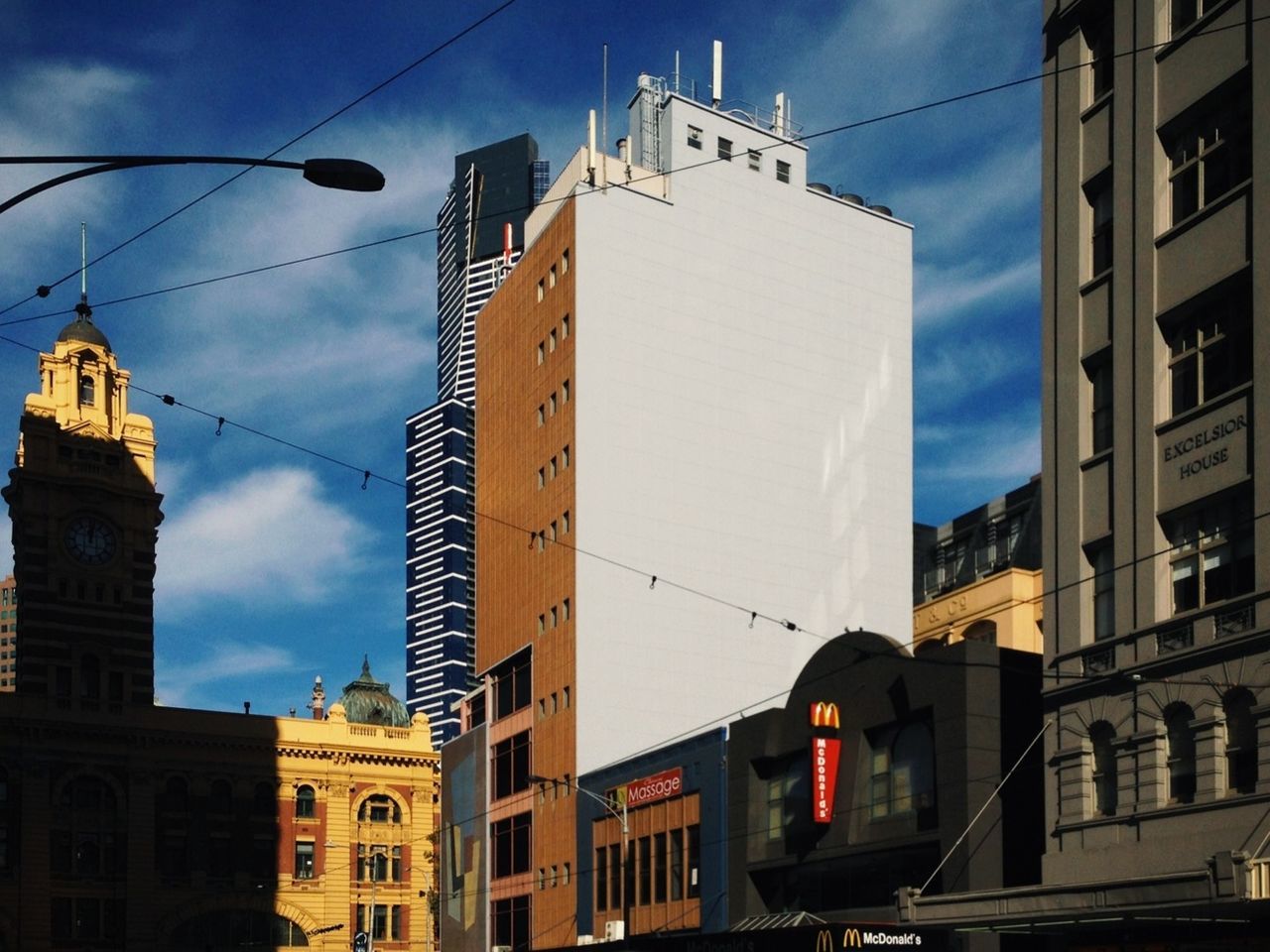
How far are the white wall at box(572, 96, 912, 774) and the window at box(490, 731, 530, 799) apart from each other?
6847mm

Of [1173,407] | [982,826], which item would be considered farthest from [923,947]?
[1173,407]

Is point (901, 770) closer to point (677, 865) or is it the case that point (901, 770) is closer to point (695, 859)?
point (695, 859)

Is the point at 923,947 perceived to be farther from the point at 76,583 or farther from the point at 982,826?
the point at 76,583

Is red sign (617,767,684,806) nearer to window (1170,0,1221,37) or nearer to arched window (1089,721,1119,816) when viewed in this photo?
arched window (1089,721,1119,816)

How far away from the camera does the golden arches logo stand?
1876 inches

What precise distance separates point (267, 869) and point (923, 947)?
74.9 m

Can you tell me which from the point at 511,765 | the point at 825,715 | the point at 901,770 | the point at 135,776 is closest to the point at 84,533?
the point at 135,776

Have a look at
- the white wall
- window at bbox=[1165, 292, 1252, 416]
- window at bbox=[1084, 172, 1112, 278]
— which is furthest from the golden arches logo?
the white wall

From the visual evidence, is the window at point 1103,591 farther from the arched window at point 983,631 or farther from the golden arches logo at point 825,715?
the arched window at point 983,631

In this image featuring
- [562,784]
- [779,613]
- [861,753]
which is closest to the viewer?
[861,753]

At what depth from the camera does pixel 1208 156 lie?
3556cm

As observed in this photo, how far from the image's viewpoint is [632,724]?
77250 mm

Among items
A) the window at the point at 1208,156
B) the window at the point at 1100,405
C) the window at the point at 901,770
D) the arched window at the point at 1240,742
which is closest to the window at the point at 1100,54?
the window at the point at 1208,156

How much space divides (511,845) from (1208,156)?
54.6 m
